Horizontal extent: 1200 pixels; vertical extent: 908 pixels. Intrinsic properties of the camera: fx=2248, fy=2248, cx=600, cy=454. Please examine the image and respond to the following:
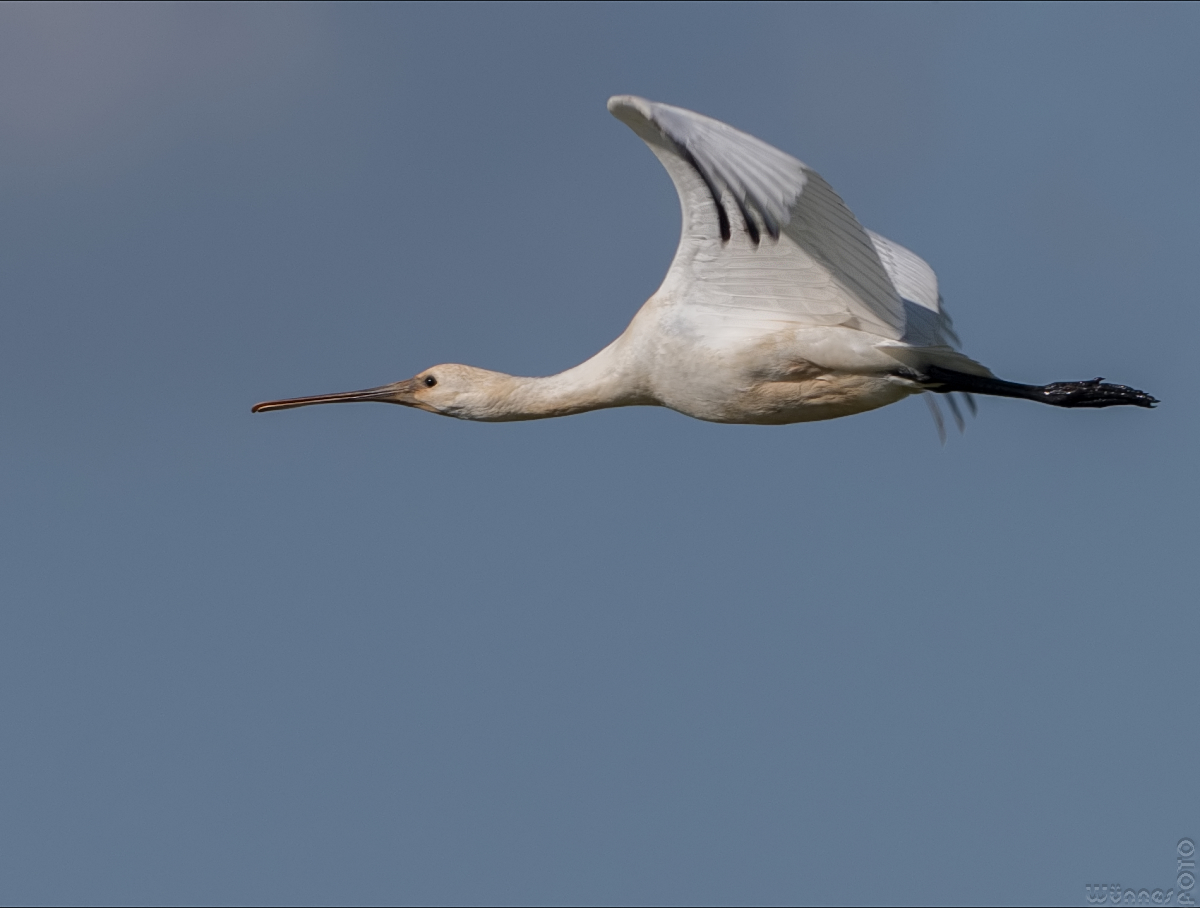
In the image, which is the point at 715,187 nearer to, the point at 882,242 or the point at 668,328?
the point at 668,328

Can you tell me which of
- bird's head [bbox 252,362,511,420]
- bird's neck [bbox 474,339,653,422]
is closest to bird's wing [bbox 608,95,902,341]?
bird's neck [bbox 474,339,653,422]

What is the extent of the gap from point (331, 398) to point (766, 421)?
16.3ft

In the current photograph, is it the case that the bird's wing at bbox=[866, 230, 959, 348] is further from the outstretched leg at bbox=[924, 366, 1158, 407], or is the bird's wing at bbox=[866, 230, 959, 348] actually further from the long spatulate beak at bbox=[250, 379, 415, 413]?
the long spatulate beak at bbox=[250, 379, 415, 413]

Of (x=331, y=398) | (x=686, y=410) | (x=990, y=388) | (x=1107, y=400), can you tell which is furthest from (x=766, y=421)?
(x=331, y=398)

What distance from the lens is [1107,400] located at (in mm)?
19562

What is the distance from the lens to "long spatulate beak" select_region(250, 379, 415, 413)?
67.7ft

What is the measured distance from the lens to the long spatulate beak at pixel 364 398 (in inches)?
813

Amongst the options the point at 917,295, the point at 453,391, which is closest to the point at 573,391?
the point at 453,391

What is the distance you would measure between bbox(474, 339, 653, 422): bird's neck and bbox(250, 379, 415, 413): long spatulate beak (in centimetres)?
89

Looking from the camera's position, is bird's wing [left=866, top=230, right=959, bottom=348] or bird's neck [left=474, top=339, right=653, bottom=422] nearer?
bird's neck [left=474, top=339, right=653, bottom=422]

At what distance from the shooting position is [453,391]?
2012 centimetres

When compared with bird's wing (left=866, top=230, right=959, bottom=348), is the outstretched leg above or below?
below

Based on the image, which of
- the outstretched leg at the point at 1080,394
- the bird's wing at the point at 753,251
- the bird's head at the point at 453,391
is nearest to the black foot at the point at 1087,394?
the outstretched leg at the point at 1080,394

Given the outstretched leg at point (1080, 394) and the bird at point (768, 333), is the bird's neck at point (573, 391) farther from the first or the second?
the outstretched leg at point (1080, 394)
